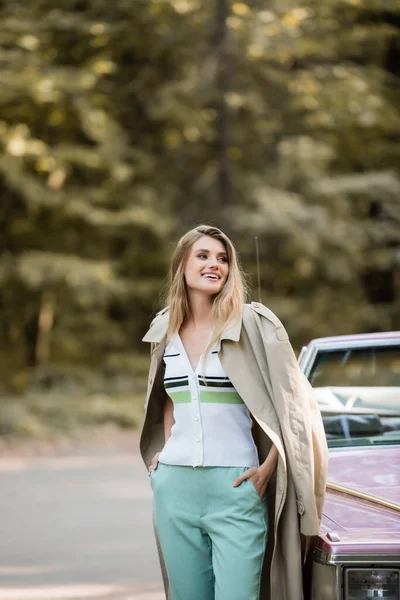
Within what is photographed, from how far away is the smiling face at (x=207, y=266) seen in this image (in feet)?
10.8

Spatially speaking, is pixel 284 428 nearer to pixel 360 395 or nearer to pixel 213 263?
pixel 213 263

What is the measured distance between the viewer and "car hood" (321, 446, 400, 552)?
310cm

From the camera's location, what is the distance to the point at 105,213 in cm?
1711

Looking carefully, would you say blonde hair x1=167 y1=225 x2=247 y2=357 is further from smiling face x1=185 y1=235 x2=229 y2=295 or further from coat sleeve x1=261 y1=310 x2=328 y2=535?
coat sleeve x1=261 y1=310 x2=328 y2=535

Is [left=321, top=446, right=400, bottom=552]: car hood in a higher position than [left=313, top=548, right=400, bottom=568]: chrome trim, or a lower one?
higher

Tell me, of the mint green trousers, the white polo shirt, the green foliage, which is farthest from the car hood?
the green foliage

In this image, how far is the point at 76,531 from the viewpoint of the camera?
770cm

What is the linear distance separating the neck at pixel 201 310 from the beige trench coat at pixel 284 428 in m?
0.18

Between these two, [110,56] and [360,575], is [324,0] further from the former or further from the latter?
[360,575]

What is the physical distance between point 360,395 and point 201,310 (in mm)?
1751

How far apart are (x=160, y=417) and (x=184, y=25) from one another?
592 inches

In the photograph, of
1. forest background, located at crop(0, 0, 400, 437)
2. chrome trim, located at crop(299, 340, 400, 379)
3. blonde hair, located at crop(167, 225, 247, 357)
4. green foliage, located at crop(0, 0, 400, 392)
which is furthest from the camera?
green foliage, located at crop(0, 0, 400, 392)

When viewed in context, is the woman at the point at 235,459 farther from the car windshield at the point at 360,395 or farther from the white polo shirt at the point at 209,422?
the car windshield at the point at 360,395

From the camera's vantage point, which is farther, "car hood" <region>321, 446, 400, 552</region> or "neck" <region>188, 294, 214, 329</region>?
"neck" <region>188, 294, 214, 329</region>
